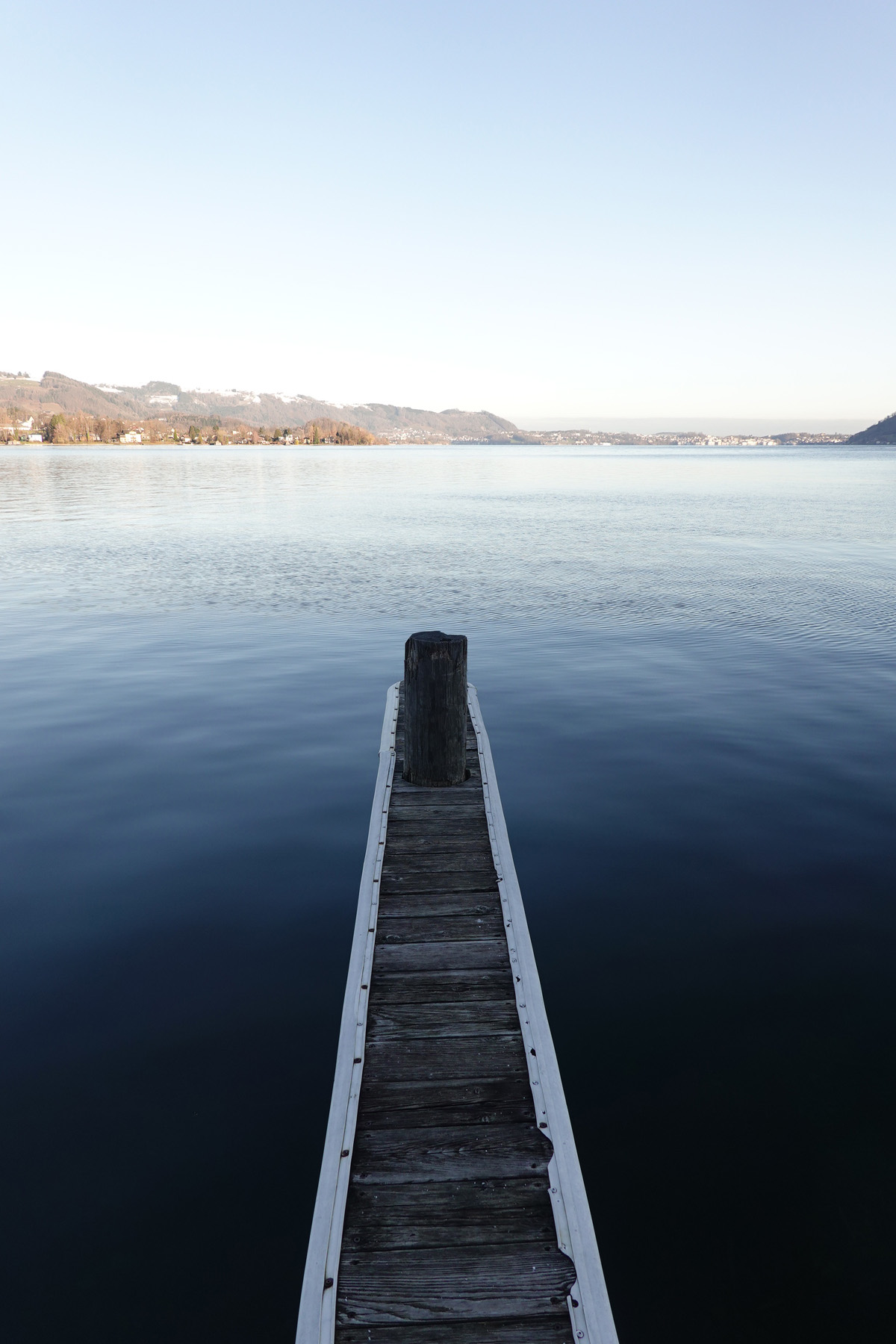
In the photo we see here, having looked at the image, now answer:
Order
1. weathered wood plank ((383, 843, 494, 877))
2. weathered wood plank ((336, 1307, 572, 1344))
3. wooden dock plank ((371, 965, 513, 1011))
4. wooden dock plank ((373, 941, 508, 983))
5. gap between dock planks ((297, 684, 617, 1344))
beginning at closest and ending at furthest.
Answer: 1. weathered wood plank ((336, 1307, 572, 1344))
2. gap between dock planks ((297, 684, 617, 1344))
3. wooden dock plank ((371, 965, 513, 1011))
4. wooden dock plank ((373, 941, 508, 983))
5. weathered wood plank ((383, 843, 494, 877))

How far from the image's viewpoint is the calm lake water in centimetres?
516

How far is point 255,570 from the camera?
32.0 m

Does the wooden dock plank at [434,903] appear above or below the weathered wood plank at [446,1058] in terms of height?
above

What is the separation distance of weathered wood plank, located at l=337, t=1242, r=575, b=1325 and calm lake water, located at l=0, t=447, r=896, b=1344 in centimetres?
126

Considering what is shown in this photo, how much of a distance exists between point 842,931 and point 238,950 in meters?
6.85

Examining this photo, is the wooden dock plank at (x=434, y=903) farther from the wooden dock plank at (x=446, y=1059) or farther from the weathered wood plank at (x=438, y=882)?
the wooden dock plank at (x=446, y=1059)

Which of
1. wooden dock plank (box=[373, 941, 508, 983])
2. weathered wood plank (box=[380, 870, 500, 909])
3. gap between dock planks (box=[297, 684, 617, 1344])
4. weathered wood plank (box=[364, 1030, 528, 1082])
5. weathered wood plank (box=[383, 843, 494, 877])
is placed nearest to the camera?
gap between dock planks (box=[297, 684, 617, 1344])

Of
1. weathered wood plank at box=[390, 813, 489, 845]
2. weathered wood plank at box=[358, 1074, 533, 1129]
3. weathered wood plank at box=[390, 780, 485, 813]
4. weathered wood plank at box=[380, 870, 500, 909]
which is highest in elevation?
weathered wood plank at box=[390, 780, 485, 813]

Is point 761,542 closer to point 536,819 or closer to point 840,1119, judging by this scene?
point 536,819

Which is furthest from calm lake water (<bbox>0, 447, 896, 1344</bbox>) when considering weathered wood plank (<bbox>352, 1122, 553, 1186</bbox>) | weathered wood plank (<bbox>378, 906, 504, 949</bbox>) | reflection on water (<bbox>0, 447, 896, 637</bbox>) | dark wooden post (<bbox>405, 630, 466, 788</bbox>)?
reflection on water (<bbox>0, 447, 896, 637</bbox>)

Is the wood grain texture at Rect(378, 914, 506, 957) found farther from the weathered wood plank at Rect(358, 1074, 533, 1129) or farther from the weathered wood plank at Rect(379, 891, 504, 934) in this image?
the weathered wood plank at Rect(358, 1074, 533, 1129)

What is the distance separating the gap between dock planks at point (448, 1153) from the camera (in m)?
3.97

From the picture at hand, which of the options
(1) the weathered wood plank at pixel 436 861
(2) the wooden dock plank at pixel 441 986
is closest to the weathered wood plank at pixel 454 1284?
(2) the wooden dock plank at pixel 441 986

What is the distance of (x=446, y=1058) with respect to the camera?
5.54m
